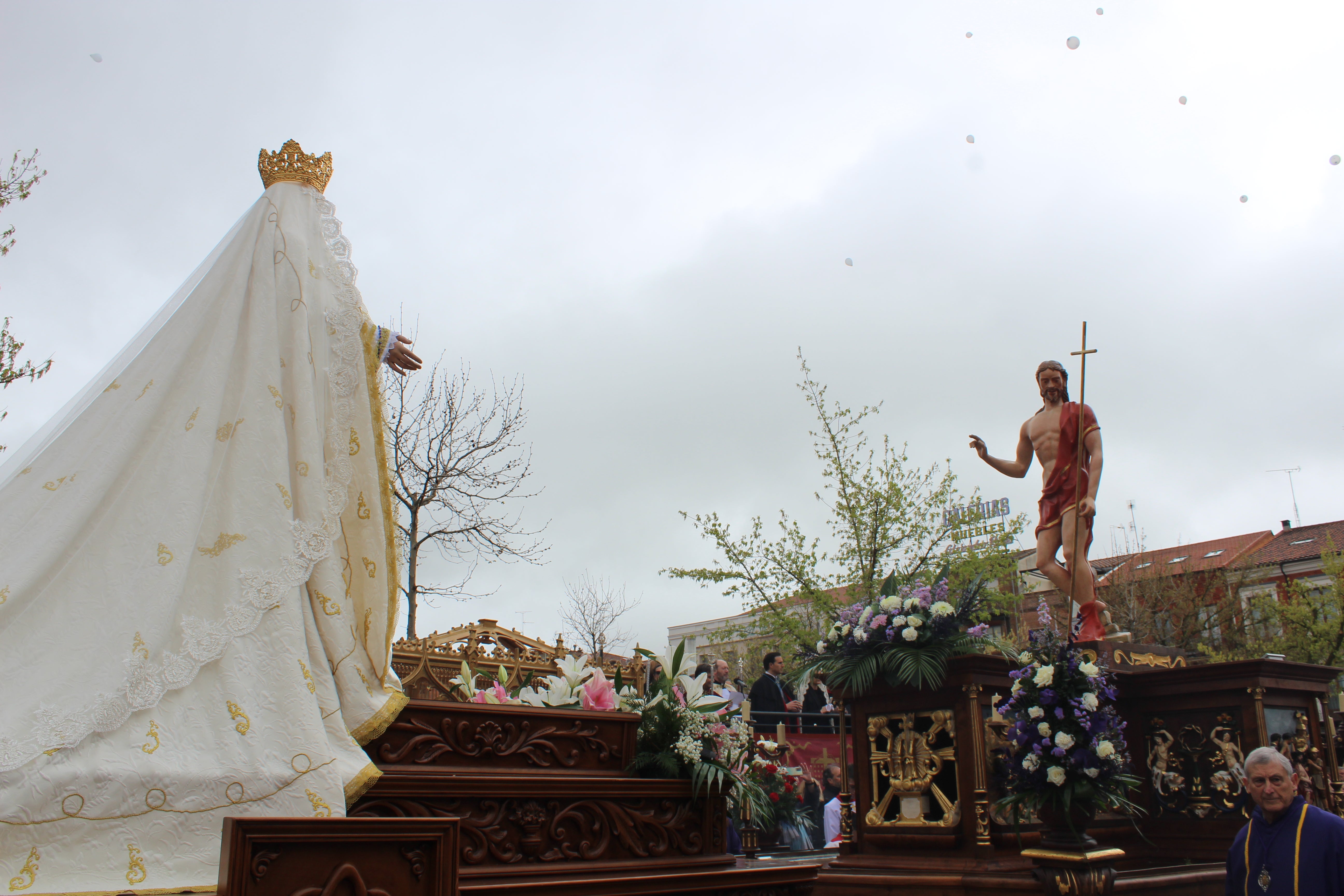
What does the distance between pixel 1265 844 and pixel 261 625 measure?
13.9 feet

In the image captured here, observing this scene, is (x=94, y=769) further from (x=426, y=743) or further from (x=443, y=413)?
(x=443, y=413)

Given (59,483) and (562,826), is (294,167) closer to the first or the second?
(59,483)

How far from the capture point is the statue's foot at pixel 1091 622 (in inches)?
256

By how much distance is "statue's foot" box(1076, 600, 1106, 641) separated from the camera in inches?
256

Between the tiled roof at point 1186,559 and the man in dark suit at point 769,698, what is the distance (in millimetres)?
17486

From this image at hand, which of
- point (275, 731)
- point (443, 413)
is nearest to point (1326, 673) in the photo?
point (275, 731)

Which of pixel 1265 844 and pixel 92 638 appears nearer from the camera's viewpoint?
pixel 92 638

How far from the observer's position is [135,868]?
7.91ft

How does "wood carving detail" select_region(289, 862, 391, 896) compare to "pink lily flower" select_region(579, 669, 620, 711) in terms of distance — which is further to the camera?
"pink lily flower" select_region(579, 669, 620, 711)

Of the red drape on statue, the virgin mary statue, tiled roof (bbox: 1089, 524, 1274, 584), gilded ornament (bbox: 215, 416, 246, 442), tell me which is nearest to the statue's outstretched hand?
the virgin mary statue

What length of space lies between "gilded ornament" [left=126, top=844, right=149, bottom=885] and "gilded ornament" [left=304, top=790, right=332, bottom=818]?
1.39ft

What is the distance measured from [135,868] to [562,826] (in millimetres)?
1341

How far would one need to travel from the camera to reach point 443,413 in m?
16.6

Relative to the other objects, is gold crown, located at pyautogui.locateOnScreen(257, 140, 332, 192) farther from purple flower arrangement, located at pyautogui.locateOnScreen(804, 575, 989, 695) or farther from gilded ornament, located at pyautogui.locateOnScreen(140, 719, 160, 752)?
purple flower arrangement, located at pyautogui.locateOnScreen(804, 575, 989, 695)
